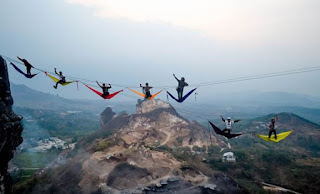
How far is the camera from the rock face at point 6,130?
14.5 metres

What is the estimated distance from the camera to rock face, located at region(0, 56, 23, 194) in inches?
571

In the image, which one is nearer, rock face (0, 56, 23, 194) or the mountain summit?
rock face (0, 56, 23, 194)

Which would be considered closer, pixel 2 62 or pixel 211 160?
pixel 2 62

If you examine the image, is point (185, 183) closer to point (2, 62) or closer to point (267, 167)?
point (267, 167)

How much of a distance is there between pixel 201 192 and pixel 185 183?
2.41 metres

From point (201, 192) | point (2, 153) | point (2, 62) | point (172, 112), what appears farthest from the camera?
point (172, 112)

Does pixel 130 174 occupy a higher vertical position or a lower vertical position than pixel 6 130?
lower

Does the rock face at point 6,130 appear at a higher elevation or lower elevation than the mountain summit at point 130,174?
higher

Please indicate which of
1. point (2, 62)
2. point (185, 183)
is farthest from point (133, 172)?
point (2, 62)

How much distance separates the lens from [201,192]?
882 inches

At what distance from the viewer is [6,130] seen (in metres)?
14.6

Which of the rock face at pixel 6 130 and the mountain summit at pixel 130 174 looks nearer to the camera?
the rock face at pixel 6 130

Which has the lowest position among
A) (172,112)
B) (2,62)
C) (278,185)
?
(278,185)

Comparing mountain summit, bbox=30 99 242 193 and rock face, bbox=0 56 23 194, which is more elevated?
rock face, bbox=0 56 23 194
